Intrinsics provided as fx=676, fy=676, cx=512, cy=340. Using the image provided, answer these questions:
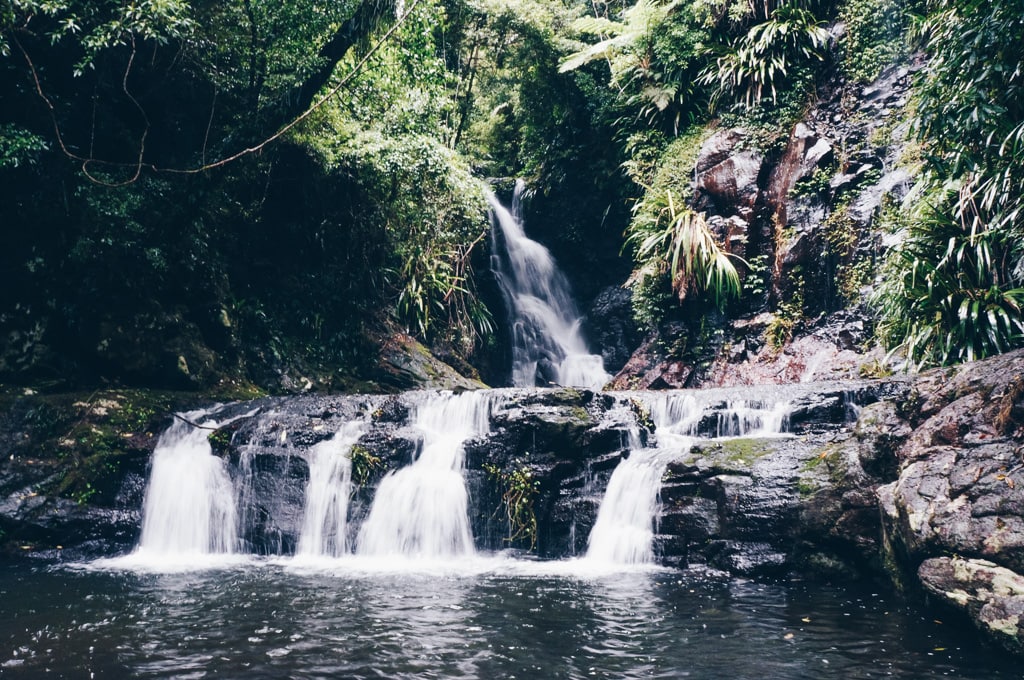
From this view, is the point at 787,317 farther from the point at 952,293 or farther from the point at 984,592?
the point at 984,592

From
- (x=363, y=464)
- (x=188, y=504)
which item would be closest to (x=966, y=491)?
(x=363, y=464)

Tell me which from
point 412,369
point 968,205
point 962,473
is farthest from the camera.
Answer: point 412,369

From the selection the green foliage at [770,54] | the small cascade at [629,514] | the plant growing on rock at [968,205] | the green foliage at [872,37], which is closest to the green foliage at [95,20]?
the small cascade at [629,514]

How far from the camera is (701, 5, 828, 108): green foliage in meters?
13.6

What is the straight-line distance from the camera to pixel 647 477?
7.29m

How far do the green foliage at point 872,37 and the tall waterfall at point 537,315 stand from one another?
302 inches

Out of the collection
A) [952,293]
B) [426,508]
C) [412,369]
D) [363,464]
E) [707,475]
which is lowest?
[426,508]

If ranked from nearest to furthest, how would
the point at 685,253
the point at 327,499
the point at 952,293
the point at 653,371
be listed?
the point at 952,293 < the point at 327,499 < the point at 685,253 < the point at 653,371

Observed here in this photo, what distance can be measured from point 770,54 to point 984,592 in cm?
1245

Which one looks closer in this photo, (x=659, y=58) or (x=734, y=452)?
(x=734, y=452)

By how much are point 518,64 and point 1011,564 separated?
16315 mm

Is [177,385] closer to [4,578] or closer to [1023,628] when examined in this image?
[4,578]

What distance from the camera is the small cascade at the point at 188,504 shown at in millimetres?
8102

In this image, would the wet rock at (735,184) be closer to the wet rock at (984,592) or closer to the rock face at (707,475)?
the rock face at (707,475)
